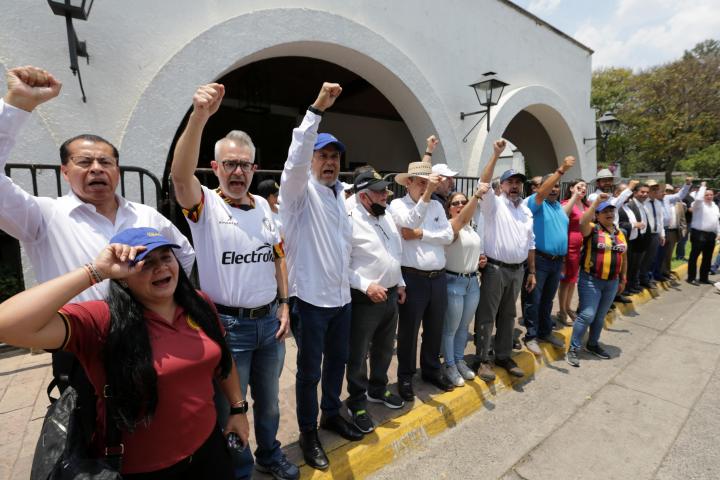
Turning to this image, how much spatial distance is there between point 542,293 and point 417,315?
215 cm

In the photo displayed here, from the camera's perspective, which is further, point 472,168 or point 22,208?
point 472,168

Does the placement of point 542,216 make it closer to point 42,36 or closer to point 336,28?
point 336,28

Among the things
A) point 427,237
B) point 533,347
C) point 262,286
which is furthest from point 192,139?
point 533,347

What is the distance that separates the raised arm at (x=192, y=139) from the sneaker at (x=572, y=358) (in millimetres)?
4413

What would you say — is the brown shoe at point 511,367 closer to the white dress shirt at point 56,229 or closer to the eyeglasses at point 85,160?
the white dress shirt at point 56,229

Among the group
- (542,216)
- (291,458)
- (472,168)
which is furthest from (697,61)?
(291,458)

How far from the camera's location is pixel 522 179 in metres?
3.78

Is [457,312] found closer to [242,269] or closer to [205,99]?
[242,269]

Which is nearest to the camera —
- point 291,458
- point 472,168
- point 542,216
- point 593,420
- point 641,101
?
point 291,458

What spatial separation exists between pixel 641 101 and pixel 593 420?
2535 cm

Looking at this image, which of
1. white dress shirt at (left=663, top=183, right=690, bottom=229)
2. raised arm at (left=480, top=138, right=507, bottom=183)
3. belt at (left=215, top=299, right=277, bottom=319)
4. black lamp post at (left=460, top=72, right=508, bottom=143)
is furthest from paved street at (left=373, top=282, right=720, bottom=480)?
black lamp post at (left=460, top=72, right=508, bottom=143)

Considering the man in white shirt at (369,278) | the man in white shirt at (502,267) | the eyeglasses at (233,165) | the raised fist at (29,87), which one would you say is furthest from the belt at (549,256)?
the raised fist at (29,87)

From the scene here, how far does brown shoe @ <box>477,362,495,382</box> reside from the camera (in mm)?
3578

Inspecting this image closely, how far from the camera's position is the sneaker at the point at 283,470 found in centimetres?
228
